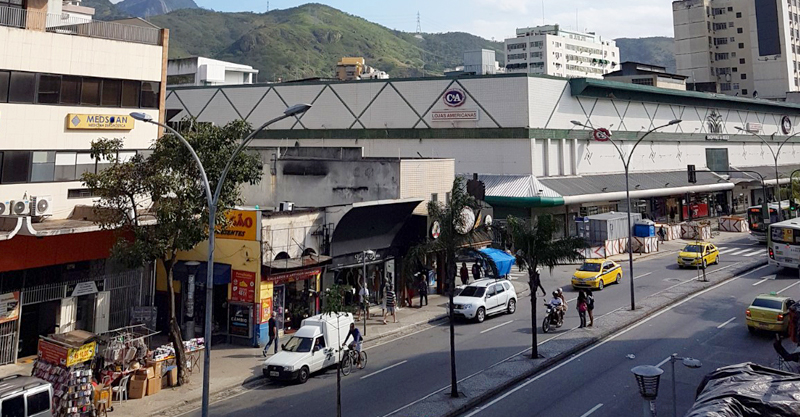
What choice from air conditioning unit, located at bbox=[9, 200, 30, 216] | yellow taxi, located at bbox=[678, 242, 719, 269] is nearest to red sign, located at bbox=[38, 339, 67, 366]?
air conditioning unit, located at bbox=[9, 200, 30, 216]

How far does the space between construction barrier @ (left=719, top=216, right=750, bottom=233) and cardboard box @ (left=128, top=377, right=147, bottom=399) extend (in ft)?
216

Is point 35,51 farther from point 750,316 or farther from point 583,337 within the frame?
point 750,316

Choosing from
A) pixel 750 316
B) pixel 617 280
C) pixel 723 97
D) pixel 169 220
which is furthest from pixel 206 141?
pixel 723 97

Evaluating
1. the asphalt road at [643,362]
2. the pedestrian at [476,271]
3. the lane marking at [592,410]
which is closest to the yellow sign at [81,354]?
the asphalt road at [643,362]

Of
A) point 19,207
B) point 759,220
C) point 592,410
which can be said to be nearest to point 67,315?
point 19,207

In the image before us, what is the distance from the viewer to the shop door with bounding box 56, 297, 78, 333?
77.7ft

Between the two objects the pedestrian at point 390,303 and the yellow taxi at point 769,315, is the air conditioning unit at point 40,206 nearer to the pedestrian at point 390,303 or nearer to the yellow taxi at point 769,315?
the pedestrian at point 390,303

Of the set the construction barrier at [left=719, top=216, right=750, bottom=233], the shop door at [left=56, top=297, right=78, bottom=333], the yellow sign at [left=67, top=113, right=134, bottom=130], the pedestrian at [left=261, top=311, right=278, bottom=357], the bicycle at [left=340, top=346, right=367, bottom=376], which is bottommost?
the bicycle at [left=340, top=346, right=367, bottom=376]

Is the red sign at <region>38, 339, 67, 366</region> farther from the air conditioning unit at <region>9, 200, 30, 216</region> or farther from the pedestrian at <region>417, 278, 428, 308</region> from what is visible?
the pedestrian at <region>417, 278, 428, 308</region>

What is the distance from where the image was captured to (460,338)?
25.1 metres

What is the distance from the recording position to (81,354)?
18.0 m

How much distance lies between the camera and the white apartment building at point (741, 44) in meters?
121

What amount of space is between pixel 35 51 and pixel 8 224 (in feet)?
24.4

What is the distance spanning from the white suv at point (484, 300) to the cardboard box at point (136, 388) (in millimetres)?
14361
